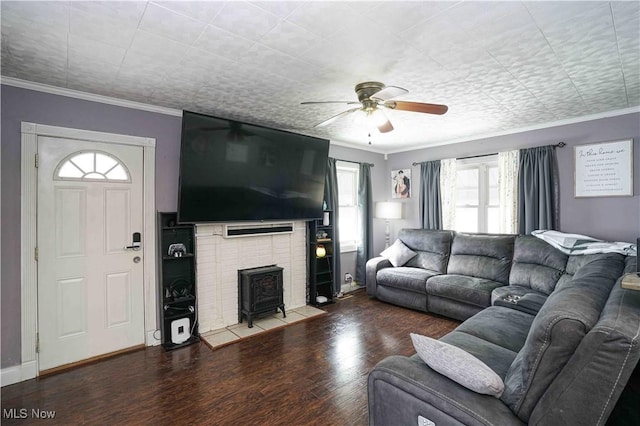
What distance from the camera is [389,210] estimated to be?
5.28 m

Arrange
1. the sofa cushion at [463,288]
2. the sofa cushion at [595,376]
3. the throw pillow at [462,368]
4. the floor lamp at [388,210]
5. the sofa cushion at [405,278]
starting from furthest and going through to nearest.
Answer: the floor lamp at [388,210] < the sofa cushion at [405,278] < the sofa cushion at [463,288] < the throw pillow at [462,368] < the sofa cushion at [595,376]

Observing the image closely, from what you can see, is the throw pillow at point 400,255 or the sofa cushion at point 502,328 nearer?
the sofa cushion at point 502,328

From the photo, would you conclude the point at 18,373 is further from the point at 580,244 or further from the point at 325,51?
the point at 580,244

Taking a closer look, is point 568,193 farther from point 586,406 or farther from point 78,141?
point 78,141

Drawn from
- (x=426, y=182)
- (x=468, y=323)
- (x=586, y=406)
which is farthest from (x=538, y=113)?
(x=586, y=406)

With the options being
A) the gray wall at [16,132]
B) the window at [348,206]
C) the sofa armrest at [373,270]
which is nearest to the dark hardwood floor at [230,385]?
the gray wall at [16,132]

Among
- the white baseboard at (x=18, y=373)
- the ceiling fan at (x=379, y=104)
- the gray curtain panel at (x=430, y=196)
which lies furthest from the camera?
the gray curtain panel at (x=430, y=196)

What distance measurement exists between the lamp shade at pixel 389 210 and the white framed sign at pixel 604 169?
2.33 meters

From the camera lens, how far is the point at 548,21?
1.82m

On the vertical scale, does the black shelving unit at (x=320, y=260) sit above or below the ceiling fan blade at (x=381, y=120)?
below

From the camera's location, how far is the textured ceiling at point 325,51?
67.8 inches

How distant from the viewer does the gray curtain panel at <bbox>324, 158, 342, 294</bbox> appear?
190 inches

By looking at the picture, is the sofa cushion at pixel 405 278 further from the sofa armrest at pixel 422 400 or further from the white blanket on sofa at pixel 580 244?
the sofa armrest at pixel 422 400
